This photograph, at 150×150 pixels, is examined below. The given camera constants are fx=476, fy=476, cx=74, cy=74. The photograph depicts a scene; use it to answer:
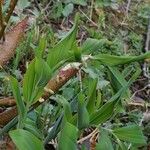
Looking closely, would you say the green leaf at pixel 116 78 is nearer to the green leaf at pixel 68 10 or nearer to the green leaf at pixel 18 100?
the green leaf at pixel 18 100

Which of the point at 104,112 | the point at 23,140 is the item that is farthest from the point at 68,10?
the point at 23,140

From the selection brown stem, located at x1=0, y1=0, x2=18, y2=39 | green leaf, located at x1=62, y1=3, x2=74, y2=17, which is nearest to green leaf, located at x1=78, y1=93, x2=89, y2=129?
brown stem, located at x1=0, y1=0, x2=18, y2=39

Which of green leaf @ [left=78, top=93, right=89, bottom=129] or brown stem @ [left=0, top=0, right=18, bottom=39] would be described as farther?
brown stem @ [left=0, top=0, right=18, bottom=39]

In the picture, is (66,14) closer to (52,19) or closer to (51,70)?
(52,19)

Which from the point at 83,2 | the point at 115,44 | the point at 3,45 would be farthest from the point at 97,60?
the point at 83,2

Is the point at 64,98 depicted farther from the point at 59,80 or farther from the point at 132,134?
the point at 132,134

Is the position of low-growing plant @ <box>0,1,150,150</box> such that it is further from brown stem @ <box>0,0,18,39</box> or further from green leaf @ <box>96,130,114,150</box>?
brown stem @ <box>0,0,18,39</box>
